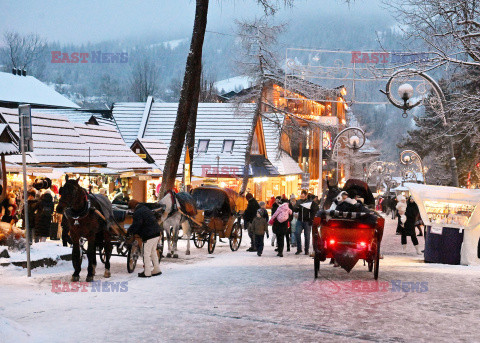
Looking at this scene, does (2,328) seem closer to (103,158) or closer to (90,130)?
(103,158)

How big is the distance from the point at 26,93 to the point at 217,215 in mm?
47377

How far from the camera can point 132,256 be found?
17.0m

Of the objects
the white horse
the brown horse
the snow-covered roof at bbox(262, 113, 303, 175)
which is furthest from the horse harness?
the snow-covered roof at bbox(262, 113, 303, 175)

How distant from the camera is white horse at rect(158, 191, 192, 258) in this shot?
19.7 meters

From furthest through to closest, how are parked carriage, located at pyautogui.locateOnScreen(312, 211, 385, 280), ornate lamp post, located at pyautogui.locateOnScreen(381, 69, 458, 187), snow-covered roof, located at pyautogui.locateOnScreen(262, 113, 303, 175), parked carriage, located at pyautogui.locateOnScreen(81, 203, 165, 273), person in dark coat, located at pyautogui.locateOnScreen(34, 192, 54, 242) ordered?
snow-covered roof, located at pyautogui.locateOnScreen(262, 113, 303, 175), person in dark coat, located at pyautogui.locateOnScreen(34, 192, 54, 242), ornate lamp post, located at pyautogui.locateOnScreen(381, 69, 458, 187), parked carriage, located at pyautogui.locateOnScreen(81, 203, 165, 273), parked carriage, located at pyautogui.locateOnScreen(312, 211, 385, 280)

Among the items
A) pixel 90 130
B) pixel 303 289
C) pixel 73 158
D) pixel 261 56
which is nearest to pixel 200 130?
pixel 261 56

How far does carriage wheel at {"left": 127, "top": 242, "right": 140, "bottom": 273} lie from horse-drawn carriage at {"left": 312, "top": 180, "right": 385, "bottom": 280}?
14.1 ft

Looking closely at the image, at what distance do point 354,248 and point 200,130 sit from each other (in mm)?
41251

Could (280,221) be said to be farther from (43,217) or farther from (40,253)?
(40,253)

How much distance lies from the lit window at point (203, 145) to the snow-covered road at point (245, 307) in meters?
36.9

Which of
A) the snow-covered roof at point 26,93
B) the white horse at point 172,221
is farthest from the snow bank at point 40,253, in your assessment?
the snow-covered roof at point 26,93

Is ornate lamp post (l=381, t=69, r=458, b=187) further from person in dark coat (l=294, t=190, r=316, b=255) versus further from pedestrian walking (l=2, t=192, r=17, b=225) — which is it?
pedestrian walking (l=2, t=192, r=17, b=225)

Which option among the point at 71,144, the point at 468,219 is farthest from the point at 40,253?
the point at 71,144

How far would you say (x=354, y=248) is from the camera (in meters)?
15.4
